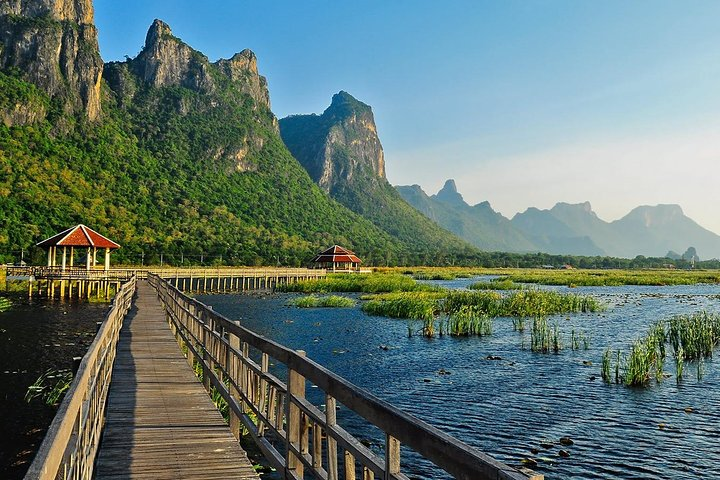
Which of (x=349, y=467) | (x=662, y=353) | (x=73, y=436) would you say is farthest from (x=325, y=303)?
(x=349, y=467)

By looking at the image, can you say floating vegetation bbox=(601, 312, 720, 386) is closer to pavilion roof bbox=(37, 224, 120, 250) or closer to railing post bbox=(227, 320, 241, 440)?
railing post bbox=(227, 320, 241, 440)

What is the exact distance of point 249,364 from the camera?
23.8 feet

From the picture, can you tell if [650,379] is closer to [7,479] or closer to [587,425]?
[587,425]

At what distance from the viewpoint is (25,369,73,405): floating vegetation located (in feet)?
48.1

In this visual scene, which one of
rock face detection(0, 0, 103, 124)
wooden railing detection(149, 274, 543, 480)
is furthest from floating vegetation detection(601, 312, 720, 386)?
rock face detection(0, 0, 103, 124)

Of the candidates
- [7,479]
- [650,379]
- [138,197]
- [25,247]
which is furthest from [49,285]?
[138,197]

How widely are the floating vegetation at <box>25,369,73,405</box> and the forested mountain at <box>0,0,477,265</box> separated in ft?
189

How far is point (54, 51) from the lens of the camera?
115500 mm

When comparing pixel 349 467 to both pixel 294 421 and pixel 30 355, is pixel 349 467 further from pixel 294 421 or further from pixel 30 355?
pixel 30 355

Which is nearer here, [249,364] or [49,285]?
[249,364]

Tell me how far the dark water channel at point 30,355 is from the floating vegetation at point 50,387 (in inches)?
7.4

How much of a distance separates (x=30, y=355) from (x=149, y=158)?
357ft

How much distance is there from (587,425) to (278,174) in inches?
5790

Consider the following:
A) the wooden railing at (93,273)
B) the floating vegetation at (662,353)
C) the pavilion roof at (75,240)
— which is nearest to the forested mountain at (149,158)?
the wooden railing at (93,273)
